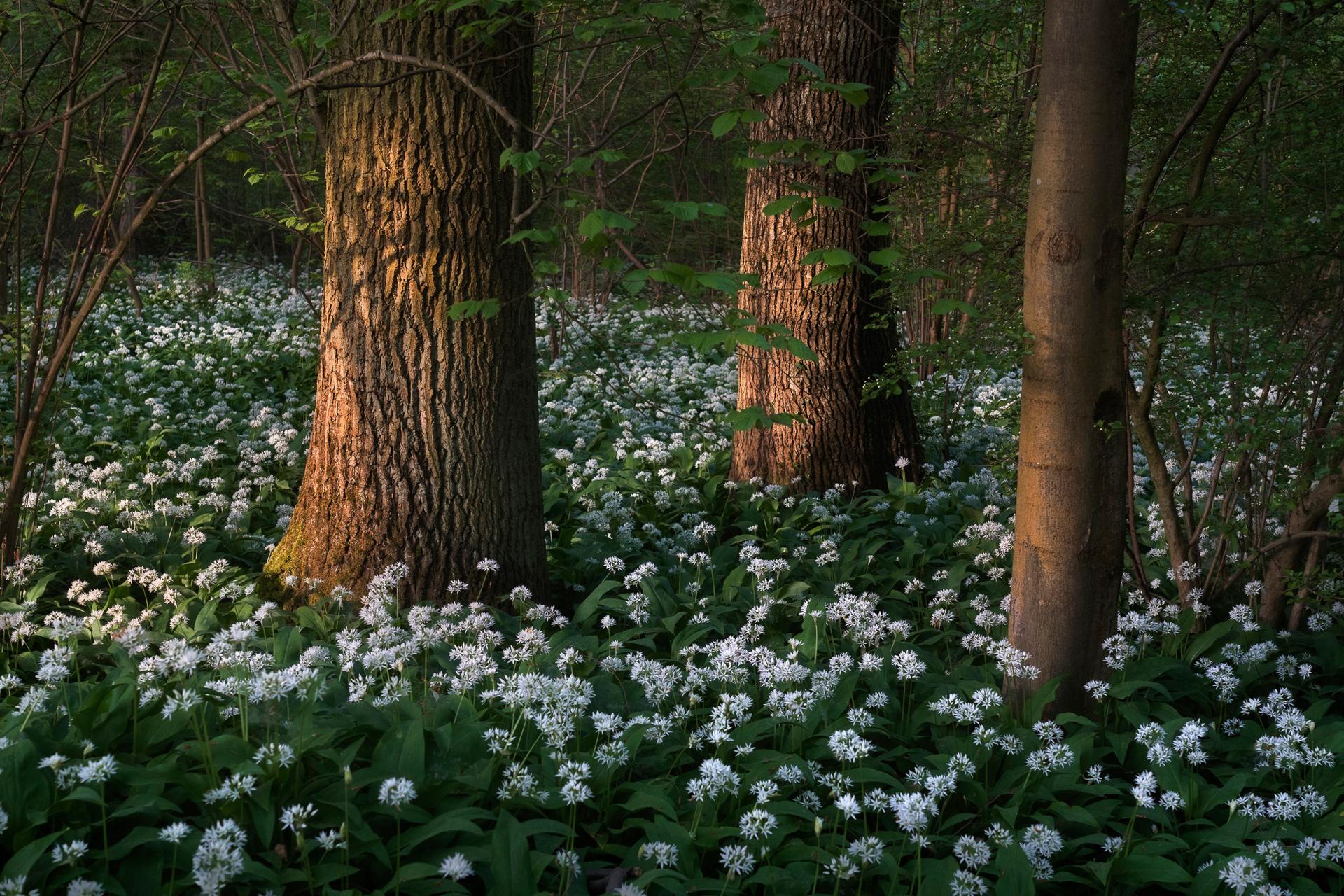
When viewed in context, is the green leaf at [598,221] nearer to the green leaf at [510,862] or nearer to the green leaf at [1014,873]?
the green leaf at [510,862]

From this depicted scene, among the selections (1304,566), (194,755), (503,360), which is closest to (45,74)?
(503,360)

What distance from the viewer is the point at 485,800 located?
2764 mm

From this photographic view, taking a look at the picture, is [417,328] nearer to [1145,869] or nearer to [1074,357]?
[1074,357]

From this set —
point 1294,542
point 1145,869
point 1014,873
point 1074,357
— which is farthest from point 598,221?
point 1294,542

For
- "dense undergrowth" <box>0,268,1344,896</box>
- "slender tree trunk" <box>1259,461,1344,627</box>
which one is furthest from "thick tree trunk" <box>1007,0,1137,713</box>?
"slender tree trunk" <box>1259,461,1344,627</box>

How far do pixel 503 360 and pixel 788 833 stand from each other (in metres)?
2.48

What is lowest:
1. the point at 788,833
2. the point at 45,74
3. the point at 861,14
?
the point at 788,833

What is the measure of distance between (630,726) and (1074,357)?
6.48ft

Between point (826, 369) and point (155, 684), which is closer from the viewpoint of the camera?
point (155, 684)

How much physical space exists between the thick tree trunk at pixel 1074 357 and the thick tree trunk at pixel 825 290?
8.31 ft

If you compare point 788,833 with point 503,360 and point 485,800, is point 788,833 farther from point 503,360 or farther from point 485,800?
point 503,360

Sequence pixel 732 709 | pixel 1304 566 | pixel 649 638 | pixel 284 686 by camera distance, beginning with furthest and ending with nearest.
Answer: pixel 1304 566, pixel 649 638, pixel 732 709, pixel 284 686

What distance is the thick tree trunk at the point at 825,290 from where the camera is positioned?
618 centimetres

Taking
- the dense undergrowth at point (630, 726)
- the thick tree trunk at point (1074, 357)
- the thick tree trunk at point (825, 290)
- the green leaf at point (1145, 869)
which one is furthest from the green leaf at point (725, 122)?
the thick tree trunk at point (825, 290)
